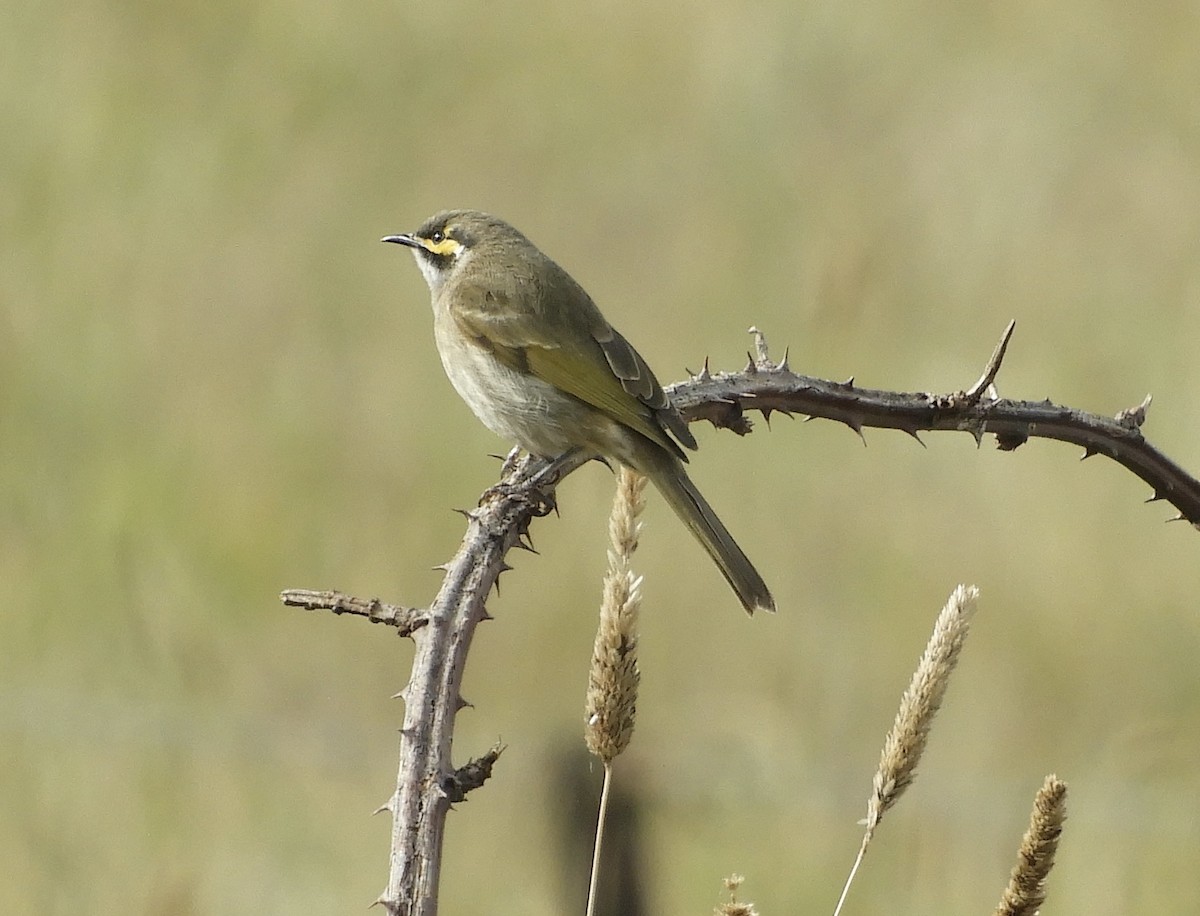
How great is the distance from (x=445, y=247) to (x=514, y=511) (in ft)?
7.56

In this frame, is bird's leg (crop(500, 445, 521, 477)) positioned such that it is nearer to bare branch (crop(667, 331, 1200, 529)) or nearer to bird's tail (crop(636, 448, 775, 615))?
bird's tail (crop(636, 448, 775, 615))

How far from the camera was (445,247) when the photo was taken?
4.48 meters

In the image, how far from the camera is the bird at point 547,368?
3.31 meters

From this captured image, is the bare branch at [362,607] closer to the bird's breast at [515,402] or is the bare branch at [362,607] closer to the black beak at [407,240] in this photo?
the bird's breast at [515,402]

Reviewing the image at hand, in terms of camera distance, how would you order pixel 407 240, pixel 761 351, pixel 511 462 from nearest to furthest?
pixel 761 351, pixel 511 462, pixel 407 240

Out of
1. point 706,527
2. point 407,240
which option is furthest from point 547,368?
point 407,240

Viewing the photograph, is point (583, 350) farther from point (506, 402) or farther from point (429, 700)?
point (429, 700)

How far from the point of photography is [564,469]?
351 centimetres

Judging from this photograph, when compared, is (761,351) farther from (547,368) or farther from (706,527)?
(547,368)

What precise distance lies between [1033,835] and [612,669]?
1.76 feet

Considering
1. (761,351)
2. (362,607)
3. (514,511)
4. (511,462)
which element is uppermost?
(511,462)

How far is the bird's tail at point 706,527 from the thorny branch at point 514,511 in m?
0.24

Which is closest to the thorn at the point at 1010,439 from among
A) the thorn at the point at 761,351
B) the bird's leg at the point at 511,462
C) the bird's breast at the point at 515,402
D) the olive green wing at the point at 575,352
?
the thorn at the point at 761,351

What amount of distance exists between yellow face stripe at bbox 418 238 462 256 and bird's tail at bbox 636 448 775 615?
1.32 m
